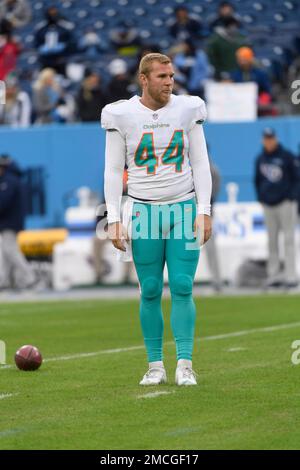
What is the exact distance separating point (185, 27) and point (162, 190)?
16228 mm

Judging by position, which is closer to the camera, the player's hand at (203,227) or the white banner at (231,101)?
Result: the player's hand at (203,227)

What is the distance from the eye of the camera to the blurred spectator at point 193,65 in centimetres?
2167

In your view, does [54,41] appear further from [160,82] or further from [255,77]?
[160,82]

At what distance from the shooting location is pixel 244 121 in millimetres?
20141

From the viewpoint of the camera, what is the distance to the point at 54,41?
966 inches

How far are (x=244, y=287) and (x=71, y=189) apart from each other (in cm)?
373

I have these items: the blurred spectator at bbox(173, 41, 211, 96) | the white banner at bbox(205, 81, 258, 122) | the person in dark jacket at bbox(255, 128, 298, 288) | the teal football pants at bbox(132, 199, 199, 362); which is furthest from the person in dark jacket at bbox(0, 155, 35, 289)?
the teal football pants at bbox(132, 199, 199, 362)

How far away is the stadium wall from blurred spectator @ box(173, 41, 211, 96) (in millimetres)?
1679

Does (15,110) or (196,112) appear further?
(15,110)

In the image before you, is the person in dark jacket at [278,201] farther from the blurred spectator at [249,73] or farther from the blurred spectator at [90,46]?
the blurred spectator at [90,46]

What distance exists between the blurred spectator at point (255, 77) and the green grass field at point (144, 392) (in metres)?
8.47

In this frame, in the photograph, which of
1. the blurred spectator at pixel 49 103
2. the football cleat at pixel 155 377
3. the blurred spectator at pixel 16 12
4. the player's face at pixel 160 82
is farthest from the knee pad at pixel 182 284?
the blurred spectator at pixel 16 12

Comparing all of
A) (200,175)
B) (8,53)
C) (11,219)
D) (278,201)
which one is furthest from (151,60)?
(8,53)
